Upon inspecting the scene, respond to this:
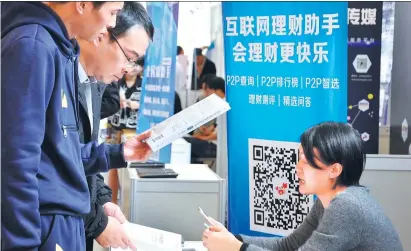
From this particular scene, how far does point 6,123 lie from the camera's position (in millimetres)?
1385

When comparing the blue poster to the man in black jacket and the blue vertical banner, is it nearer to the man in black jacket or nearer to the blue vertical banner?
the man in black jacket

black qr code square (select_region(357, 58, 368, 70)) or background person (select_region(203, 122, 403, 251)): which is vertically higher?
black qr code square (select_region(357, 58, 368, 70))

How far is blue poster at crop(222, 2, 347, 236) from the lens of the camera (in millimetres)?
2539

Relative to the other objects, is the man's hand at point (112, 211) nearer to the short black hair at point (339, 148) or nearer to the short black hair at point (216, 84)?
the short black hair at point (339, 148)

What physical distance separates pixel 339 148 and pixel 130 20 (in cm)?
92

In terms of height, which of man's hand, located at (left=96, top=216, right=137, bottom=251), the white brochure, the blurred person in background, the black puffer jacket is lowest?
the white brochure

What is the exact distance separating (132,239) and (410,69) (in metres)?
2.56

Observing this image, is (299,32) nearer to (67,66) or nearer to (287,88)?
(287,88)

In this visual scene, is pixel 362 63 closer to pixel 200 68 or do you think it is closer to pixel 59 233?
pixel 59 233

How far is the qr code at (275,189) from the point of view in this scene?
2646mm

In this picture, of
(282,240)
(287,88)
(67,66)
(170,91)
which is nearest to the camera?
(67,66)

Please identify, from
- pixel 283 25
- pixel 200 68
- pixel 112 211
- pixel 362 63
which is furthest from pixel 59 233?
pixel 200 68

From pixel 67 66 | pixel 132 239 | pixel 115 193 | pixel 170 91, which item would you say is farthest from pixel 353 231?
pixel 115 193

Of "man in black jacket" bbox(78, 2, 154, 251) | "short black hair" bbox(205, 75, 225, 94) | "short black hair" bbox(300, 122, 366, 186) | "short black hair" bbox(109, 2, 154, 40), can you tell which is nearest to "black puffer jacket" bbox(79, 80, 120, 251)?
"man in black jacket" bbox(78, 2, 154, 251)
